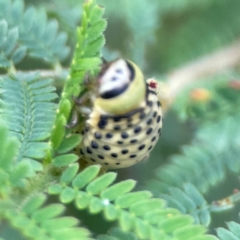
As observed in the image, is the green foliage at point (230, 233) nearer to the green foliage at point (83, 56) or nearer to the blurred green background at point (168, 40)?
the green foliage at point (83, 56)

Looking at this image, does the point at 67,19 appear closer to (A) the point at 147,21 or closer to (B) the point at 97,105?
(A) the point at 147,21

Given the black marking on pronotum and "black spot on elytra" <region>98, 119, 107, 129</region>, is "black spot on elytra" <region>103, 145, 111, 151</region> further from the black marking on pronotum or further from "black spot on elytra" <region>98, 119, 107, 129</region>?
the black marking on pronotum

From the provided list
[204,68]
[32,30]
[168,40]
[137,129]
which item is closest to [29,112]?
[137,129]

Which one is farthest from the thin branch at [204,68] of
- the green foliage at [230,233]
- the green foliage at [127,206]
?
the green foliage at [127,206]

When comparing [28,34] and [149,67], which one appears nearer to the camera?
[28,34]

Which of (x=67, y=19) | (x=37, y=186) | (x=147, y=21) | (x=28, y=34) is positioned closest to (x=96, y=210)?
(x=37, y=186)

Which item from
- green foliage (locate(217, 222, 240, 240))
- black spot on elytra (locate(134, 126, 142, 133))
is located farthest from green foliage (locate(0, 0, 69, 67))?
green foliage (locate(217, 222, 240, 240))
